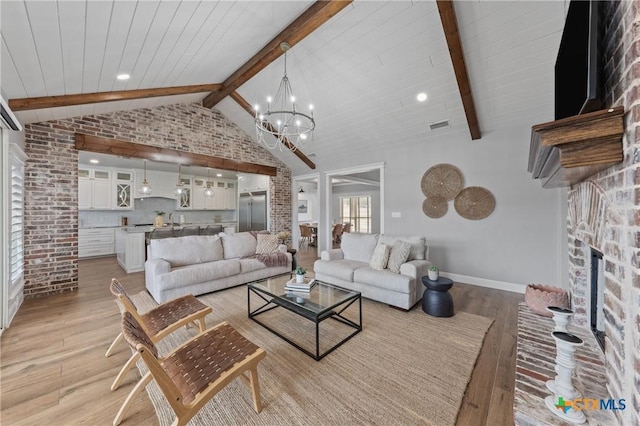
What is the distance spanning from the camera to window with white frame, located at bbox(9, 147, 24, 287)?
2.85 metres

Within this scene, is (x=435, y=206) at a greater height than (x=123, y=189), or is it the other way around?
(x=123, y=189)

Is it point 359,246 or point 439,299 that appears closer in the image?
point 439,299

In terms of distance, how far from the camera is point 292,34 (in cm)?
307

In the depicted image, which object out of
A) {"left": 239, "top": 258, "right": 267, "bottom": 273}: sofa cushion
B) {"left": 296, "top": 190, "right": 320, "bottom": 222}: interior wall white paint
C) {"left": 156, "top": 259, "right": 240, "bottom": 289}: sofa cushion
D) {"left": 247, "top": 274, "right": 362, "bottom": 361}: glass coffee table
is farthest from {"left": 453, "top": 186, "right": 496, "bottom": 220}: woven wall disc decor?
{"left": 296, "top": 190, "right": 320, "bottom": 222}: interior wall white paint

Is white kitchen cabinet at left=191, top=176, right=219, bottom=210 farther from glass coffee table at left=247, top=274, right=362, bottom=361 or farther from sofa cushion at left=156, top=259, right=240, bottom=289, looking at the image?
glass coffee table at left=247, top=274, right=362, bottom=361

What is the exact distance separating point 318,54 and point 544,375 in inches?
165

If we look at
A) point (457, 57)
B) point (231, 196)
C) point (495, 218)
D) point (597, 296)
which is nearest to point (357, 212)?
point (231, 196)

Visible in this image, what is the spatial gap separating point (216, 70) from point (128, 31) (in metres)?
1.72

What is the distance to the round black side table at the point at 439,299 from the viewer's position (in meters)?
2.90

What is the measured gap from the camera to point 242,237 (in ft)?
15.1

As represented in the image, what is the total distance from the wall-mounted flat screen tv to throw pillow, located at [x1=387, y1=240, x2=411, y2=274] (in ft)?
7.07

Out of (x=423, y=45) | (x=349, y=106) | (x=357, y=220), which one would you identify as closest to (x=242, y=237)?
(x=349, y=106)

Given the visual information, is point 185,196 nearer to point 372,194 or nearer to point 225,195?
point 225,195

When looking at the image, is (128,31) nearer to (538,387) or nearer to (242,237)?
(242,237)
